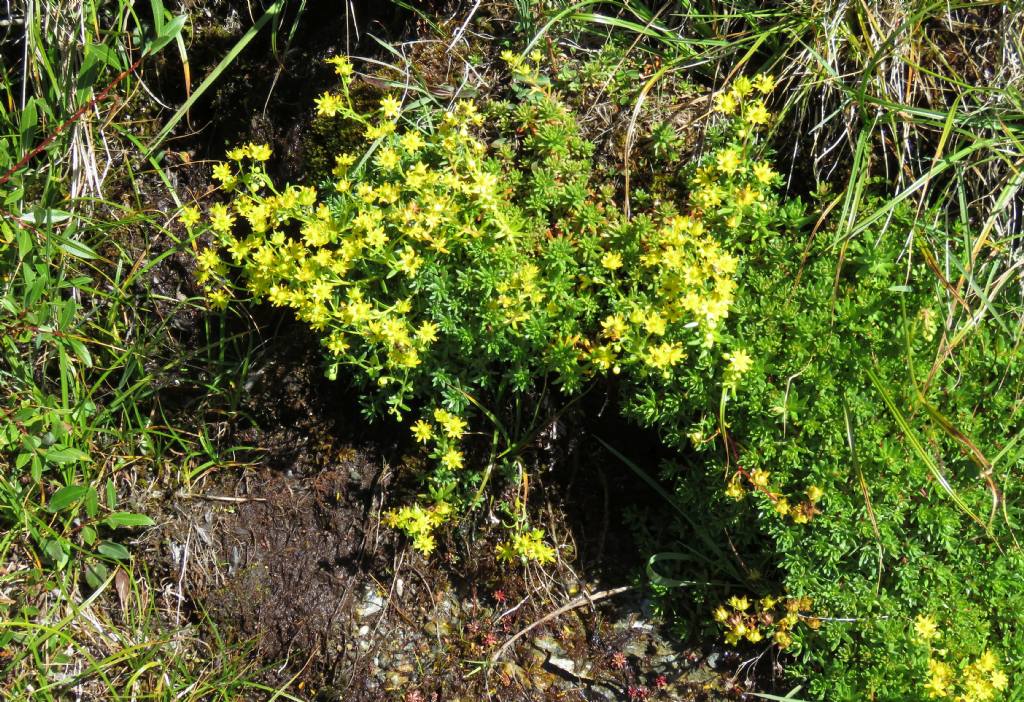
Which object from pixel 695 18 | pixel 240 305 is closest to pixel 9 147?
pixel 240 305

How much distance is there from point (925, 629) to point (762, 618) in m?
0.55

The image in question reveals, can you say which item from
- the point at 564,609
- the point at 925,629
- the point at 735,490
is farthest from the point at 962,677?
the point at 564,609

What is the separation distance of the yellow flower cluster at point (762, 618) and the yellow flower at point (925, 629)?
360 mm

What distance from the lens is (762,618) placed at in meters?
3.00

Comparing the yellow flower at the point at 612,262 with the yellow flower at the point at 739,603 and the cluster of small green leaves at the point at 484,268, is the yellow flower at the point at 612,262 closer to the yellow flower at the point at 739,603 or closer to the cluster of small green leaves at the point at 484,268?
the cluster of small green leaves at the point at 484,268

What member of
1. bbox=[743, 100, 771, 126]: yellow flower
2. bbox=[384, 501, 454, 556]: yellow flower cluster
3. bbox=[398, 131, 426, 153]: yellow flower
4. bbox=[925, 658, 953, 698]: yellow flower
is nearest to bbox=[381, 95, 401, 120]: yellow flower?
bbox=[398, 131, 426, 153]: yellow flower

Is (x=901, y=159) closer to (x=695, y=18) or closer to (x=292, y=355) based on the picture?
(x=695, y=18)

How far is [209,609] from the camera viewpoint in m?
3.43

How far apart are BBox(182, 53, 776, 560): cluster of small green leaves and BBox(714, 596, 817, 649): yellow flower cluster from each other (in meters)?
0.80

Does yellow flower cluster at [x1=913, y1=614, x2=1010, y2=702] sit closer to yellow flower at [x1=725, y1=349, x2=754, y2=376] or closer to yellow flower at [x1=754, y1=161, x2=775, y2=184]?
yellow flower at [x1=725, y1=349, x2=754, y2=376]

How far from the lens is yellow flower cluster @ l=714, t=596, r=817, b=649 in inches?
114

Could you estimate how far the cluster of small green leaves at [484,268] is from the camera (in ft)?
9.25

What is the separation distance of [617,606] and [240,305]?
6.93 feet

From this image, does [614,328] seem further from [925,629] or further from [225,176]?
[225,176]
